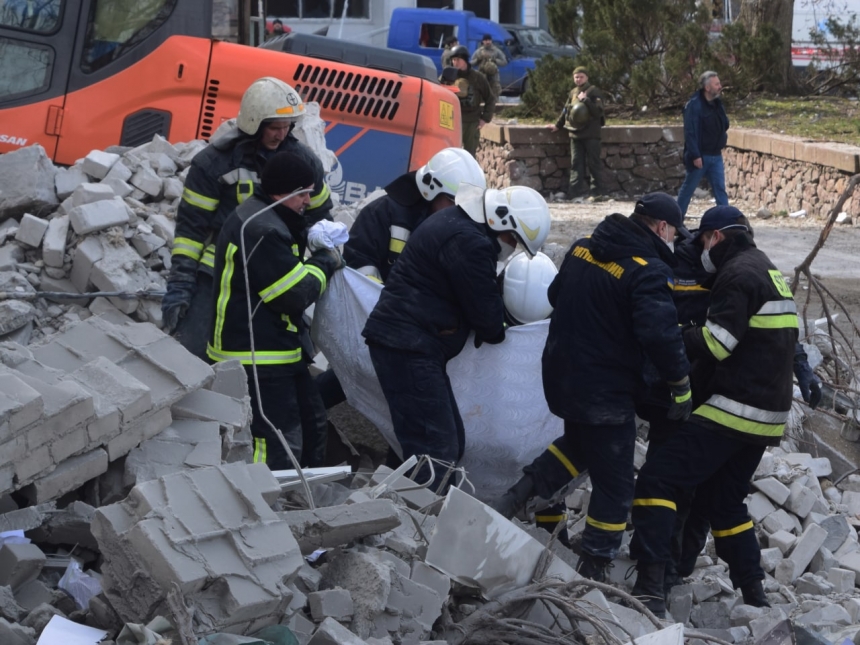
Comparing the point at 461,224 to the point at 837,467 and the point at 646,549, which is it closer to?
the point at 646,549

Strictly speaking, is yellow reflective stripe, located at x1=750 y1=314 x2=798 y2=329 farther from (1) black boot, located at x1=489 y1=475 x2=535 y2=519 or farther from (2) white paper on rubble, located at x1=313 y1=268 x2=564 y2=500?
(1) black boot, located at x1=489 y1=475 x2=535 y2=519

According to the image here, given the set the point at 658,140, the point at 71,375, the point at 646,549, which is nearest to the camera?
the point at 71,375

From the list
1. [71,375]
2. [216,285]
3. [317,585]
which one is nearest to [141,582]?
[317,585]

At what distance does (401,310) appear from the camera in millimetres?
5000

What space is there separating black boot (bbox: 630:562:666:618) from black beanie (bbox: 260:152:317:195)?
2.18 metres

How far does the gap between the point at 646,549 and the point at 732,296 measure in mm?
1112

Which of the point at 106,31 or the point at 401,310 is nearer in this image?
the point at 401,310

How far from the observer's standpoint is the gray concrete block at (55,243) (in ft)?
19.7

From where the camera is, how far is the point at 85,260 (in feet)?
19.5

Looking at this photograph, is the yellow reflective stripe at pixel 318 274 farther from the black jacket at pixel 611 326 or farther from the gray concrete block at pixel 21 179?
the gray concrete block at pixel 21 179

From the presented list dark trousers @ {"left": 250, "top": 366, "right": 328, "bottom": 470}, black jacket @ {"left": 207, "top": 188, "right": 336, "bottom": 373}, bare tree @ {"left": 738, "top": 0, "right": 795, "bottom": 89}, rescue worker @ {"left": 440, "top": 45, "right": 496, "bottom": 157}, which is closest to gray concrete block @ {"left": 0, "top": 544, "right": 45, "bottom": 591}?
dark trousers @ {"left": 250, "top": 366, "right": 328, "bottom": 470}

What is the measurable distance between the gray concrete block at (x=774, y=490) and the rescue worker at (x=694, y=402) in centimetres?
76

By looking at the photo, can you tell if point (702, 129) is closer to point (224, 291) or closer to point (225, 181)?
point (225, 181)

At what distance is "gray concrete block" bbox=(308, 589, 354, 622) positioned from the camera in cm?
A: 342
